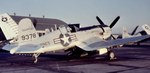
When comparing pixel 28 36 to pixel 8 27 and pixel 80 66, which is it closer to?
pixel 8 27

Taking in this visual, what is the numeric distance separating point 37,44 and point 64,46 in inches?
84.9

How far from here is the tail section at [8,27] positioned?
664 inches

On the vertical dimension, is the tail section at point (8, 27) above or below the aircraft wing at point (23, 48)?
above

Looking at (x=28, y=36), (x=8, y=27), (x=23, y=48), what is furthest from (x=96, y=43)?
(x=8, y=27)

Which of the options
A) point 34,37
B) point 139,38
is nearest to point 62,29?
point 34,37

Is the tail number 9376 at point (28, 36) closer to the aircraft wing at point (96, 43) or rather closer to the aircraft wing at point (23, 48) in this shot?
the aircraft wing at point (23, 48)

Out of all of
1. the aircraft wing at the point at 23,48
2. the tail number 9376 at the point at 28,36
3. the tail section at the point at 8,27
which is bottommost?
the aircraft wing at the point at 23,48

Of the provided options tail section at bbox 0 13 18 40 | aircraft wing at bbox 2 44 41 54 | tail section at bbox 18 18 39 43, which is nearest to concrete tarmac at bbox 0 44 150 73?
aircraft wing at bbox 2 44 41 54

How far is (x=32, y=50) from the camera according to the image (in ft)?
50.0

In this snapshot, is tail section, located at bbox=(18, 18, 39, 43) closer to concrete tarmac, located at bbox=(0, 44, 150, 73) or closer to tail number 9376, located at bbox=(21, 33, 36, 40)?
tail number 9376, located at bbox=(21, 33, 36, 40)

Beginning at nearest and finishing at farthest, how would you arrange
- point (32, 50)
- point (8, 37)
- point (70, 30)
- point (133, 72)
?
point (133, 72)
point (32, 50)
point (8, 37)
point (70, 30)

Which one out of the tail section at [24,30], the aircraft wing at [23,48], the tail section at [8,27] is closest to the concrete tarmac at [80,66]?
the aircraft wing at [23,48]

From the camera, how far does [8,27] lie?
55.7 ft

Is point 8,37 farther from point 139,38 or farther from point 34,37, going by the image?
point 139,38
